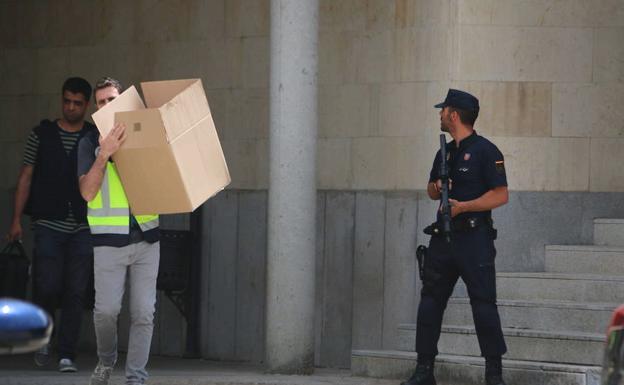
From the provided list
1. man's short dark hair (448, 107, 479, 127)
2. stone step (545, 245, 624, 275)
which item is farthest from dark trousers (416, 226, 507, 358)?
stone step (545, 245, 624, 275)

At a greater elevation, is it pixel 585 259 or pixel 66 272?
pixel 585 259

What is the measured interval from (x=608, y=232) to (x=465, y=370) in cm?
188

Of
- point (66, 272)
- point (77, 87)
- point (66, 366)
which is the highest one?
point (77, 87)

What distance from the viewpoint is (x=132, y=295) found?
8.28 metres

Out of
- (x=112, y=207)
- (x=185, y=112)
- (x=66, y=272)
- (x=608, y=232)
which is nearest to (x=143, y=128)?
(x=185, y=112)

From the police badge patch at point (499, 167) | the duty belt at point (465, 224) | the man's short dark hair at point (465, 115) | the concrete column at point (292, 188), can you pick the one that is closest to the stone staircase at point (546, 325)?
the concrete column at point (292, 188)

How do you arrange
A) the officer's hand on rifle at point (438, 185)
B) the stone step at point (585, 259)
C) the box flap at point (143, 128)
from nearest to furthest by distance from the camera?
1. the box flap at point (143, 128)
2. the officer's hand on rifle at point (438, 185)
3. the stone step at point (585, 259)

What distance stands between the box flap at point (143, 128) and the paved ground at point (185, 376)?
2.03 metres

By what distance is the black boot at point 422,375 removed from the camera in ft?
29.0

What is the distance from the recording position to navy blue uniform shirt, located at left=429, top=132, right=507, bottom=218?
8.67 meters

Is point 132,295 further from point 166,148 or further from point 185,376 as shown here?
point 185,376

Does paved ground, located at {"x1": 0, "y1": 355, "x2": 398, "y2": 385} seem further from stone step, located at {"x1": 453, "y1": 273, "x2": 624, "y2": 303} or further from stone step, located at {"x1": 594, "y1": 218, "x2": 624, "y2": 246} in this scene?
stone step, located at {"x1": 594, "y1": 218, "x2": 624, "y2": 246}

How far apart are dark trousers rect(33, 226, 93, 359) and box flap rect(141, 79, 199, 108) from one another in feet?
7.67

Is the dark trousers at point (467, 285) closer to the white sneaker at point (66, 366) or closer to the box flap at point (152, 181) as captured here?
the box flap at point (152, 181)
